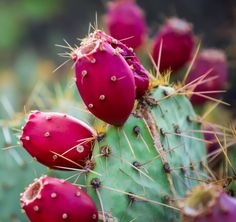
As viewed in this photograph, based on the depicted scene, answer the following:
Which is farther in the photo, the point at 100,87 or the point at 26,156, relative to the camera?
the point at 26,156

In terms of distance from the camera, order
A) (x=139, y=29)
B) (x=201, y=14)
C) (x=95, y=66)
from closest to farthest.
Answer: (x=95, y=66) < (x=139, y=29) < (x=201, y=14)

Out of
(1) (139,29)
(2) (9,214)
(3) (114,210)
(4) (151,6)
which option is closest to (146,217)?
(3) (114,210)

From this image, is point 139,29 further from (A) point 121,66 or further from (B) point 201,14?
(B) point 201,14

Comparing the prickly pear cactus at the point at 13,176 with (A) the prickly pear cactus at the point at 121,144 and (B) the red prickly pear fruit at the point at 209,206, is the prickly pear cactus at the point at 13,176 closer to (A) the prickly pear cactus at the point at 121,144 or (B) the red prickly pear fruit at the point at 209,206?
(A) the prickly pear cactus at the point at 121,144

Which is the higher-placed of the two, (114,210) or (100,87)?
(100,87)

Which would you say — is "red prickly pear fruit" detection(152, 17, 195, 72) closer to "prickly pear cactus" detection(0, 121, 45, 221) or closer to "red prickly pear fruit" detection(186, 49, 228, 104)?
"red prickly pear fruit" detection(186, 49, 228, 104)

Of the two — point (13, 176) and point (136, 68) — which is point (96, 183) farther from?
point (13, 176)

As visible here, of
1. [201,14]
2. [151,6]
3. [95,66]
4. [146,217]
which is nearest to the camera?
[95,66]

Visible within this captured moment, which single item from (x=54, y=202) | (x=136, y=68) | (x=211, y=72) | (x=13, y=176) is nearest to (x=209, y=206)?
(x=54, y=202)

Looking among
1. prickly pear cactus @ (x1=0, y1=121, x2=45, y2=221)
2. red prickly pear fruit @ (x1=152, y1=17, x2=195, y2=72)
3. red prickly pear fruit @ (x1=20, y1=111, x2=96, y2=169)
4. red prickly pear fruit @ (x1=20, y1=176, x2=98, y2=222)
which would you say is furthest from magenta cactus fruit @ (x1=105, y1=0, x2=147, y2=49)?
red prickly pear fruit @ (x1=20, y1=176, x2=98, y2=222)
